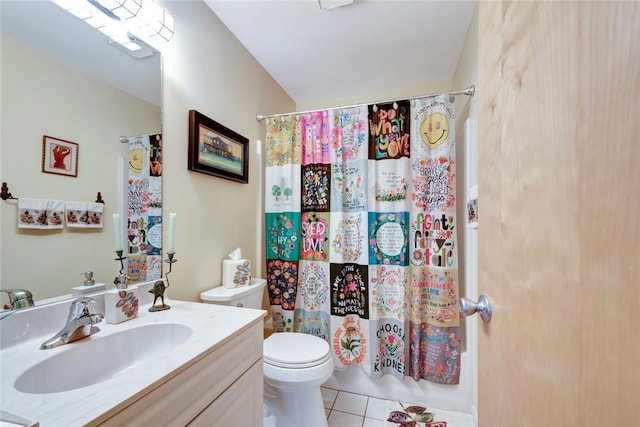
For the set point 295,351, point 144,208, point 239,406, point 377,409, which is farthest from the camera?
point 377,409

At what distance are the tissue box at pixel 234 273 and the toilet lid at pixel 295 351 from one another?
38cm

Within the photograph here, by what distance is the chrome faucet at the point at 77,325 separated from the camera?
2.42 feet

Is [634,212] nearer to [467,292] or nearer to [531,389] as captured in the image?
[531,389]

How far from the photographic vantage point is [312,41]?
66.9 inches

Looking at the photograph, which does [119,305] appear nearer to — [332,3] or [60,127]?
[60,127]

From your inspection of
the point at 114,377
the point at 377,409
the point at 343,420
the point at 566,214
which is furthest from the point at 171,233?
the point at 377,409

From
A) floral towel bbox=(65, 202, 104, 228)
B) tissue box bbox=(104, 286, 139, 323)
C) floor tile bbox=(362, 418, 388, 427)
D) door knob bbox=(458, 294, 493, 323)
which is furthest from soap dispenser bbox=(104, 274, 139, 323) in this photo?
floor tile bbox=(362, 418, 388, 427)

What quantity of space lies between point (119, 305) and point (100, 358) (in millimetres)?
180

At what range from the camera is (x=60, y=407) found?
1.61 feet

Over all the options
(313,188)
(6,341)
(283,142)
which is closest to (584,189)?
(6,341)

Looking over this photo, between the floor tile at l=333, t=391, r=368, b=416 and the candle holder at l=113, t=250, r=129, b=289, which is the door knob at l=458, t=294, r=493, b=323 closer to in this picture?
the candle holder at l=113, t=250, r=129, b=289

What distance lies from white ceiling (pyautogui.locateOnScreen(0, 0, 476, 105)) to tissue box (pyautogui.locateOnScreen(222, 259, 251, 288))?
90cm

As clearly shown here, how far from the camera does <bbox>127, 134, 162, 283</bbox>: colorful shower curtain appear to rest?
3.45ft

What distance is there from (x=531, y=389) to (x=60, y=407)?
33.4 inches
